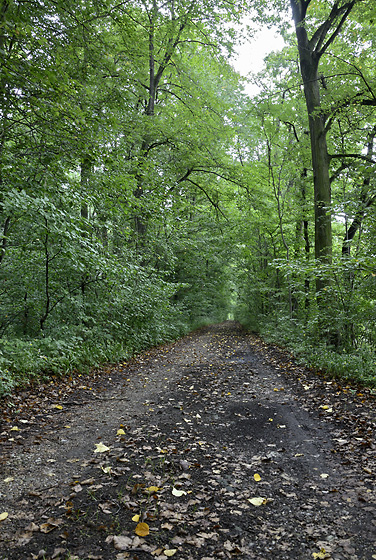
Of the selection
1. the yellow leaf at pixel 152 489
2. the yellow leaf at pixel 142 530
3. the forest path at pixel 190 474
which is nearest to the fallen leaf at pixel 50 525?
the forest path at pixel 190 474

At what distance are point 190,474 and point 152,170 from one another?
875 cm

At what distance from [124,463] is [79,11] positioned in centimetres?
682

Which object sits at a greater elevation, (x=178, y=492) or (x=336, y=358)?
(x=336, y=358)

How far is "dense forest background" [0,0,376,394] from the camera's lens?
18.3 ft

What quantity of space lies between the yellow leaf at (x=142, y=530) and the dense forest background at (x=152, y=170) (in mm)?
3387

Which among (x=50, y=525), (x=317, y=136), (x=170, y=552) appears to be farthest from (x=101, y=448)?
(x=317, y=136)

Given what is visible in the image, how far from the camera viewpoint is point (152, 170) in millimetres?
10180

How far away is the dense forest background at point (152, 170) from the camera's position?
220 inches

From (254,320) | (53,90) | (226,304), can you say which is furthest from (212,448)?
(226,304)

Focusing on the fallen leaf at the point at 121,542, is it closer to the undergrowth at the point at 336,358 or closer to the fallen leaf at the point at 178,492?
the fallen leaf at the point at 178,492

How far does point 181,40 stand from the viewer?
12.4 metres

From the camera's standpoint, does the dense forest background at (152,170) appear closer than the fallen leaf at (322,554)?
No

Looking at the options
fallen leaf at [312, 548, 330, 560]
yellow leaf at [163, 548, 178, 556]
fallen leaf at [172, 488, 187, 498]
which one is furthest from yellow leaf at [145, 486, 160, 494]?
fallen leaf at [312, 548, 330, 560]

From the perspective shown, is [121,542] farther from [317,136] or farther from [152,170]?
[317,136]
